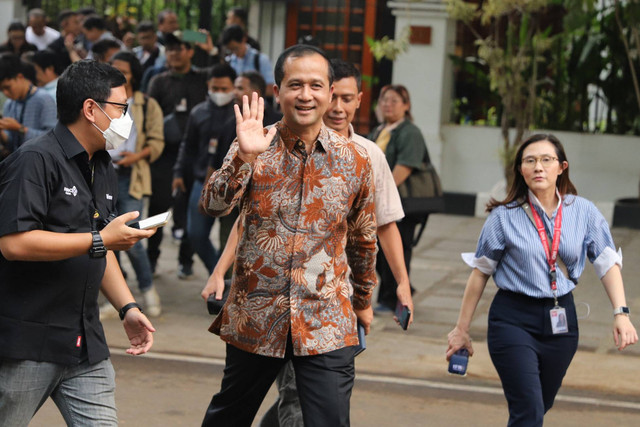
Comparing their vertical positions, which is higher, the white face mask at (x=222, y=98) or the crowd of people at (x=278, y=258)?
the white face mask at (x=222, y=98)

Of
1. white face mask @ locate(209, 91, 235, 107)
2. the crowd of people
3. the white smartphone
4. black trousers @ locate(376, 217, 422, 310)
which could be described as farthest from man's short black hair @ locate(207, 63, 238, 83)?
the white smartphone

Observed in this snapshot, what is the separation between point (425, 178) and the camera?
7805mm

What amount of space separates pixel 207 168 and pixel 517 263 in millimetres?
3773

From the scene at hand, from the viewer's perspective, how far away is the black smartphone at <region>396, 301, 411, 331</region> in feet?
14.7

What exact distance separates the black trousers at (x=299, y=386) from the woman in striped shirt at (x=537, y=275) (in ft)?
3.00

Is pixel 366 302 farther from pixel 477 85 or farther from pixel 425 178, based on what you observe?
pixel 477 85

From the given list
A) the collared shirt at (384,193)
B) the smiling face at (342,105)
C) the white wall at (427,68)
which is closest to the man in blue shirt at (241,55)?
the white wall at (427,68)

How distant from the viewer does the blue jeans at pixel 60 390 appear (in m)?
3.47

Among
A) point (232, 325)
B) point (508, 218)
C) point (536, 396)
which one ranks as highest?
point (508, 218)

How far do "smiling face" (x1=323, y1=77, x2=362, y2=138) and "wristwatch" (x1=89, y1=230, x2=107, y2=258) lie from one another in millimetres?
2010

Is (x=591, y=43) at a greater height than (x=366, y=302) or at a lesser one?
greater

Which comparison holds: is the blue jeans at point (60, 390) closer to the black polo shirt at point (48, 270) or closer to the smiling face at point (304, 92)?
the black polo shirt at point (48, 270)

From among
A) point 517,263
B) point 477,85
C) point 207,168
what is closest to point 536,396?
point 517,263

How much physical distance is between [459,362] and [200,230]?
3.80m
